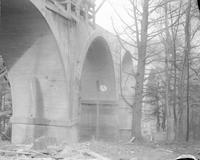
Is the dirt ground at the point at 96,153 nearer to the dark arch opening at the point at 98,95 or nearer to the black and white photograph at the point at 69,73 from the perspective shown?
the black and white photograph at the point at 69,73

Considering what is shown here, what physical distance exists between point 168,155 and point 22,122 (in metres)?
6.07

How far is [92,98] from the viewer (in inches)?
810

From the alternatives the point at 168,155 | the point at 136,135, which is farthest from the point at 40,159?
the point at 136,135

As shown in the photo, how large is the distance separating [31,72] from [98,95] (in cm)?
931

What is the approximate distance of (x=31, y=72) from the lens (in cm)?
1162

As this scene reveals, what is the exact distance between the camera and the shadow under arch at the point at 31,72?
→ 1053 centimetres

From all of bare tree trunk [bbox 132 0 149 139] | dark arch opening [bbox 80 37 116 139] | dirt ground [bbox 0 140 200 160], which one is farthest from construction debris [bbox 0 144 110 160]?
dark arch opening [bbox 80 37 116 139]

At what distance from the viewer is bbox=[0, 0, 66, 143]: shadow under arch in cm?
1053

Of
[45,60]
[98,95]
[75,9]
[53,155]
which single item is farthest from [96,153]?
[98,95]

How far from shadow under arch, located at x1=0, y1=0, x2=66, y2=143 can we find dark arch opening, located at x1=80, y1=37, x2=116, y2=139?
7335mm

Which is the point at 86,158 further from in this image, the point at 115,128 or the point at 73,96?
the point at 115,128

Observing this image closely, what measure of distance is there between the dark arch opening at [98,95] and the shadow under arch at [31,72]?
7.33 m

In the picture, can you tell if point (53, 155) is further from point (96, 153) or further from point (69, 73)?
point (69, 73)

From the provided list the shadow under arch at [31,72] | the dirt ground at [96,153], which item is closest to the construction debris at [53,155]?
the dirt ground at [96,153]
